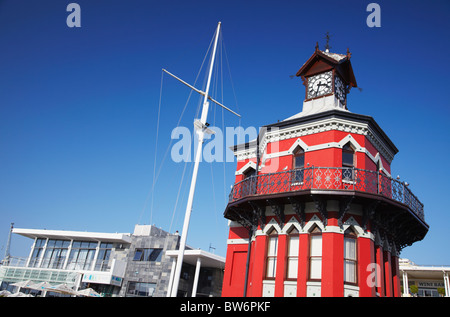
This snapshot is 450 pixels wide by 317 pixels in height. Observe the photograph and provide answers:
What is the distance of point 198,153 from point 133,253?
74.2 ft

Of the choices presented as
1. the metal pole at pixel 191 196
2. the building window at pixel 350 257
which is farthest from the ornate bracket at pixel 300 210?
the metal pole at pixel 191 196

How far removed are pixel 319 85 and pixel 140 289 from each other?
24687 mm

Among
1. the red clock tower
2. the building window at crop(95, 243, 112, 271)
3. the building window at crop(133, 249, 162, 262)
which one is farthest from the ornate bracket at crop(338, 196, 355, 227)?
the building window at crop(95, 243, 112, 271)

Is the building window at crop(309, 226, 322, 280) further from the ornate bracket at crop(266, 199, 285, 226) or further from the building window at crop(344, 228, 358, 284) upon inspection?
the ornate bracket at crop(266, 199, 285, 226)

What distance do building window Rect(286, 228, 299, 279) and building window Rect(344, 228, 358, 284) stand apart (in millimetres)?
2127

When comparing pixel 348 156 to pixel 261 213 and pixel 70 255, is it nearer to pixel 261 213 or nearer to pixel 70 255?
pixel 261 213

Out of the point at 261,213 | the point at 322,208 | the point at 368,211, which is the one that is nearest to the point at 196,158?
the point at 261,213

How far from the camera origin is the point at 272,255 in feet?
53.0

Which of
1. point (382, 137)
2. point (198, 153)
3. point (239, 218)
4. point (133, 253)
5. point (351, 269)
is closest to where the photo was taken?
point (351, 269)

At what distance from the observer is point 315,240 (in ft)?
49.7

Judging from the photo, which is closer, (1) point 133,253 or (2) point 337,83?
(2) point 337,83

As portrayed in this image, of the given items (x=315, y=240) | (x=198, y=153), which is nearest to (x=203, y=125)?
(x=198, y=153)
